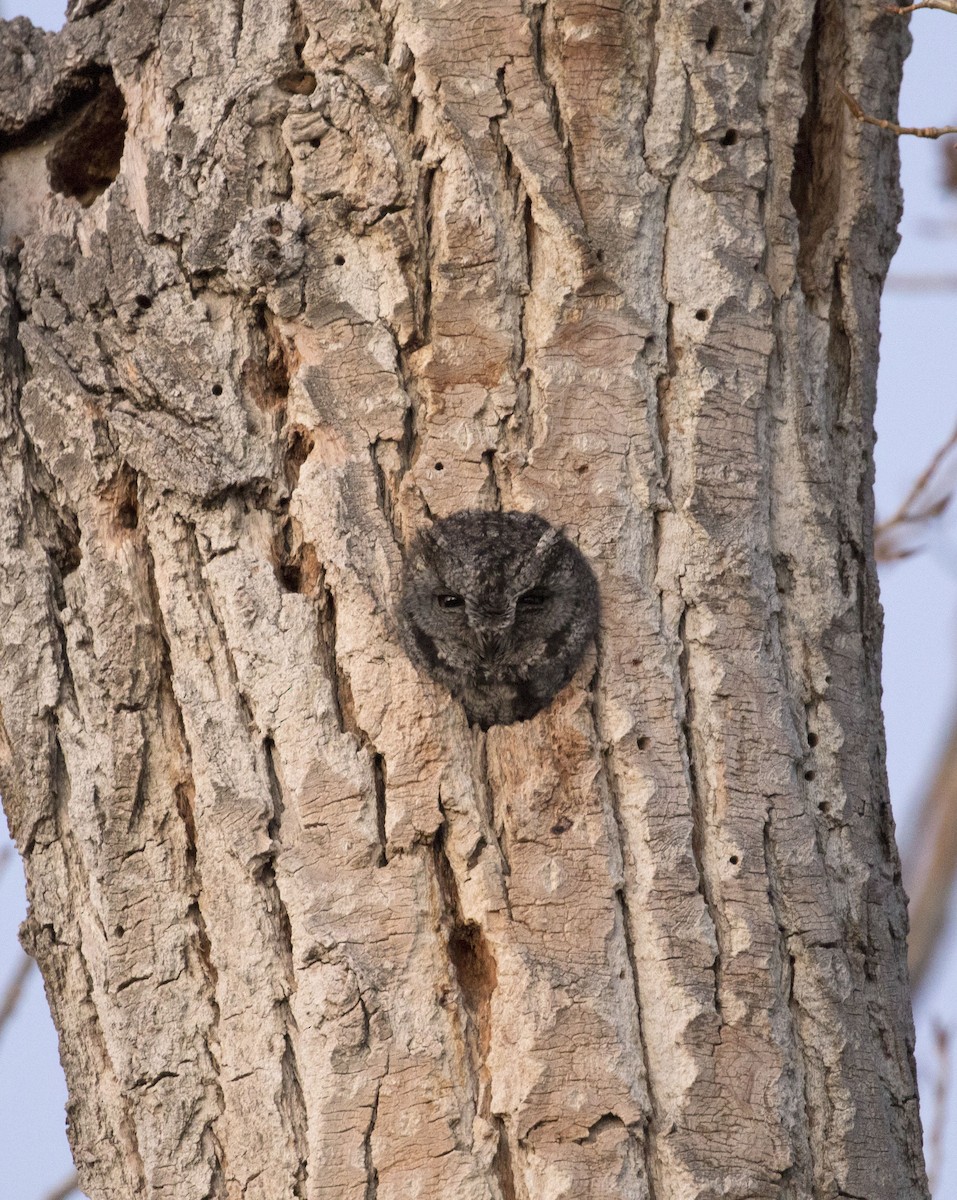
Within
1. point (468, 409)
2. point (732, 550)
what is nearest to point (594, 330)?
point (468, 409)

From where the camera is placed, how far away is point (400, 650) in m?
2.27

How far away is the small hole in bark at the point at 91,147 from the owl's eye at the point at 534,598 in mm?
1205

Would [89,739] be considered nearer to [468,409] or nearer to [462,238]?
[468,409]

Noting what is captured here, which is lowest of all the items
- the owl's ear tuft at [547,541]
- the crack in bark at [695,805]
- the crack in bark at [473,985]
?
the crack in bark at [473,985]

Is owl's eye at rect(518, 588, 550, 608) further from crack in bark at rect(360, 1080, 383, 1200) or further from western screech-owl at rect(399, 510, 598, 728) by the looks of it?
crack in bark at rect(360, 1080, 383, 1200)

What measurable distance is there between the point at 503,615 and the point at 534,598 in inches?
2.8

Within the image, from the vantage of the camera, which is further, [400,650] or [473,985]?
[400,650]

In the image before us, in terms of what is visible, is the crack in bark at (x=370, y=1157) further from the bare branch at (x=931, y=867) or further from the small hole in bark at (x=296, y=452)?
the bare branch at (x=931, y=867)

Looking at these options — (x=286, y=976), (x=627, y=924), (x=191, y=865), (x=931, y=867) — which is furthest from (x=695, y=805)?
(x=931, y=867)

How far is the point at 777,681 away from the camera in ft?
7.60

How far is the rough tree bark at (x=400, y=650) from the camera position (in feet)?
6.91

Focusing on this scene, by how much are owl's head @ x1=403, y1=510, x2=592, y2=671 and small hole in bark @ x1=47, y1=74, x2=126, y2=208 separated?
106cm

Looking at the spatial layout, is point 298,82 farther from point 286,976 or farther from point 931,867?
point 931,867

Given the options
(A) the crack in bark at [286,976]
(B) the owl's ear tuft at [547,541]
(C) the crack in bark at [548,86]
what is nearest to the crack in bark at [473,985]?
(A) the crack in bark at [286,976]
